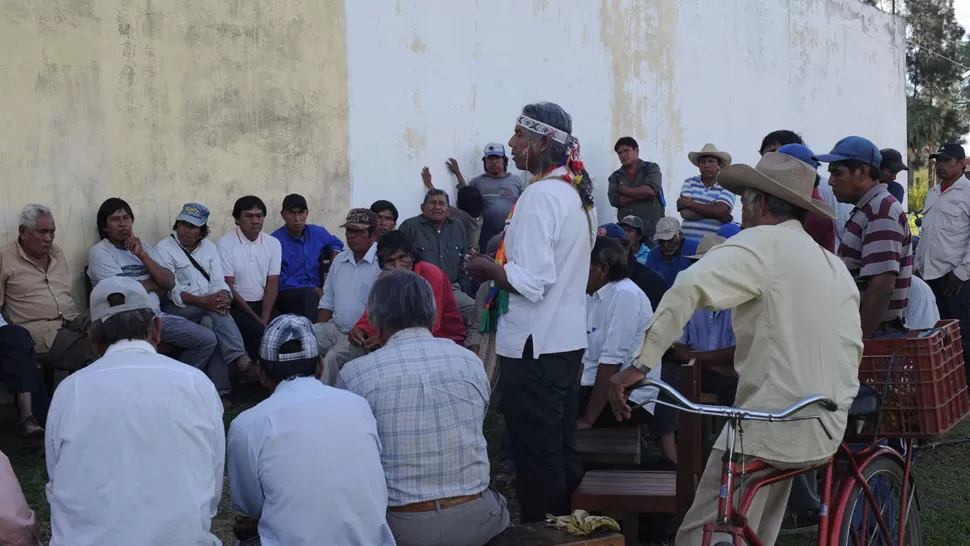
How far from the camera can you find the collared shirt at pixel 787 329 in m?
3.15

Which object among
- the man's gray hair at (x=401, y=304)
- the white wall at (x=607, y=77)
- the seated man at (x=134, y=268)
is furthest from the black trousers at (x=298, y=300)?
the man's gray hair at (x=401, y=304)

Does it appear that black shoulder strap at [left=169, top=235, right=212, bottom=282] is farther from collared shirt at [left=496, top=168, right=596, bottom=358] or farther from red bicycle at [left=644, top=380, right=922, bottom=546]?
red bicycle at [left=644, top=380, right=922, bottom=546]

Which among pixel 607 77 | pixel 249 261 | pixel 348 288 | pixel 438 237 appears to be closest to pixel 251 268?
pixel 249 261

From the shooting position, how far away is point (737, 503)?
319 cm

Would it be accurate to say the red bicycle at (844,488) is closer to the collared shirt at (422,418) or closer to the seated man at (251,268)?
the collared shirt at (422,418)

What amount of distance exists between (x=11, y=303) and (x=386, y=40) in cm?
424

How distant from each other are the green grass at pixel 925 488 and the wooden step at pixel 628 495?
660 mm

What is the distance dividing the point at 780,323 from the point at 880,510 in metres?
1.18

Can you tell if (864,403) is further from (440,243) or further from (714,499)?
(440,243)

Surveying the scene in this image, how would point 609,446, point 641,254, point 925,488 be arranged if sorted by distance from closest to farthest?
point 609,446 → point 925,488 → point 641,254

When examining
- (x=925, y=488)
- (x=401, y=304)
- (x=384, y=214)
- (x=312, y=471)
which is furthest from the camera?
(x=384, y=214)

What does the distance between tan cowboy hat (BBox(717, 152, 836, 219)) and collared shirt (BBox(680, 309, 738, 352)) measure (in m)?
2.62

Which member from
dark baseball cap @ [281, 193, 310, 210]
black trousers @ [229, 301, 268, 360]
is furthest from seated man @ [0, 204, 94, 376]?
dark baseball cap @ [281, 193, 310, 210]

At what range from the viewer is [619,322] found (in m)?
5.50
